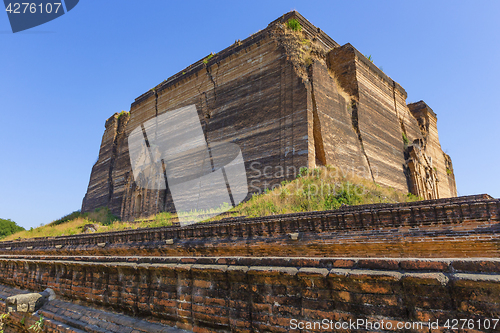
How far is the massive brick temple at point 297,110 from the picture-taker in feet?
40.6

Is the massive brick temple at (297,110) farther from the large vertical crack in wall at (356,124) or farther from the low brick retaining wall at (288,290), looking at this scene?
the low brick retaining wall at (288,290)

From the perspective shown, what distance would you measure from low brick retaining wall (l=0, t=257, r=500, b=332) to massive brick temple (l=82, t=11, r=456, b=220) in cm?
878

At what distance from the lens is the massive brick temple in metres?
12.4

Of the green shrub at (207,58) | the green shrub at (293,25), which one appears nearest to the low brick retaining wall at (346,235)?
the green shrub at (293,25)

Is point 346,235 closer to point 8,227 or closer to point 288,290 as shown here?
point 288,290

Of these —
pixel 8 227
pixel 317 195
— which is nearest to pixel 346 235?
pixel 317 195

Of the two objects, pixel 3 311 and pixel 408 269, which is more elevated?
pixel 408 269

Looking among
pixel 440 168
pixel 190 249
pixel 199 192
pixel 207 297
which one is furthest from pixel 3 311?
pixel 440 168

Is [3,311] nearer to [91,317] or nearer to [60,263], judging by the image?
[60,263]

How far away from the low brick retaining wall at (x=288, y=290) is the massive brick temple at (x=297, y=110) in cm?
878

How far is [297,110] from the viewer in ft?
40.6

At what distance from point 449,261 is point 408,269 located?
0.70 feet

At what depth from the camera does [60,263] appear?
13.9 feet

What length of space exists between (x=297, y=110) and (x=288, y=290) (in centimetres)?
1076
